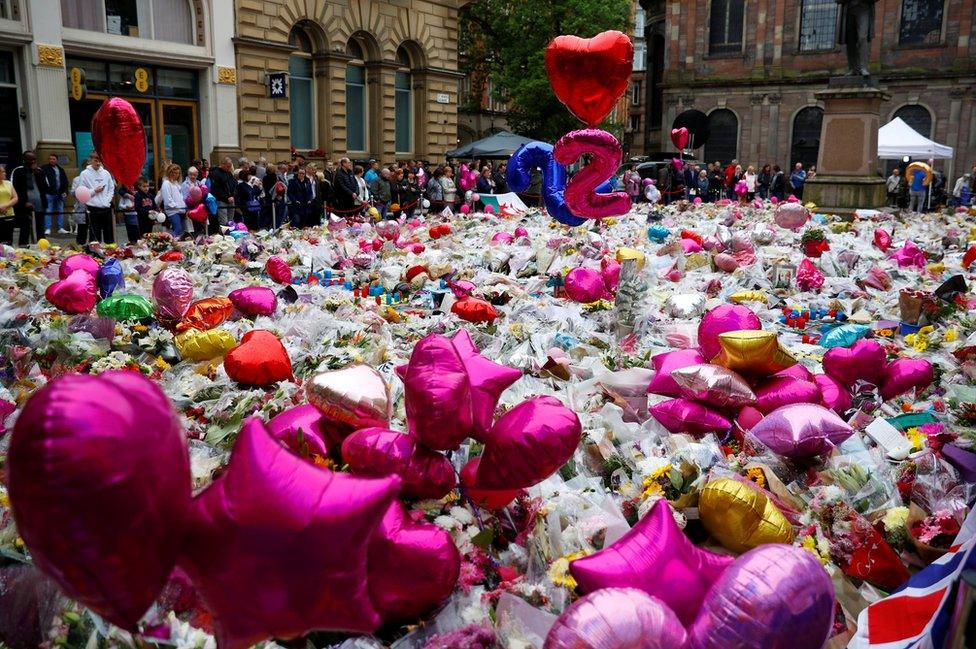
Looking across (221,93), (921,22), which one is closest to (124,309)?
(221,93)

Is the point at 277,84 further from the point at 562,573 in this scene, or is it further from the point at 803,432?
the point at 562,573

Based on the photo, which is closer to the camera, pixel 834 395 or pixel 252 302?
pixel 834 395

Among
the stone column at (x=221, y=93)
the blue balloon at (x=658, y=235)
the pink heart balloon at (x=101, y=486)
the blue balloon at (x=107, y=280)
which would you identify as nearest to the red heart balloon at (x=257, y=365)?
the pink heart balloon at (x=101, y=486)

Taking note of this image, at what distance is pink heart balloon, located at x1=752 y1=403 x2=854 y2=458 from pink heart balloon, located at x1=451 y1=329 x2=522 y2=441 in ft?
3.34

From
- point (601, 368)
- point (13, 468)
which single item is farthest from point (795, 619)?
point (601, 368)

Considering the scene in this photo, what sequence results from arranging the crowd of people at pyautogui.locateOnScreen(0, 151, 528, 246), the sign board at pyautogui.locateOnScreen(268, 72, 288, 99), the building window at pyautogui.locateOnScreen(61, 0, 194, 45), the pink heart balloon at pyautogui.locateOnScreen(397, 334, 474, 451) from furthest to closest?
1. the sign board at pyautogui.locateOnScreen(268, 72, 288, 99)
2. the building window at pyautogui.locateOnScreen(61, 0, 194, 45)
3. the crowd of people at pyautogui.locateOnScreen(0, 151, 528, 246)
4. the pink heart balloon at pyautogui.locateOnScreen(397, 334, 474, 451)

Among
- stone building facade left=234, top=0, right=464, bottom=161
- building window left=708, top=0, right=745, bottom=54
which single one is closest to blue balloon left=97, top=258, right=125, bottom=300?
stone building facade left=234, top=0, right=464, bottom=161

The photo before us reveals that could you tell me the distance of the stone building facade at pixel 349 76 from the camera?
57.8 feet

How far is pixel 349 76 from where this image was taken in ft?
68.0

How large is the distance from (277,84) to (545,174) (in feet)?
40.4

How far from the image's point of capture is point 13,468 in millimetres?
1307

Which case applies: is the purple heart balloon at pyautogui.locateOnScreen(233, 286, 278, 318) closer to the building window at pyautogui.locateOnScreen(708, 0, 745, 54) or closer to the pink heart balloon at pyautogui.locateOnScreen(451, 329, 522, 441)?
the pink heart balloon at pyautogui.locateOnScreen(451, 329, 522, 441)

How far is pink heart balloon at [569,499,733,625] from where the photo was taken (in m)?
1.90

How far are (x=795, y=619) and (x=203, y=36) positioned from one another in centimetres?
1769
